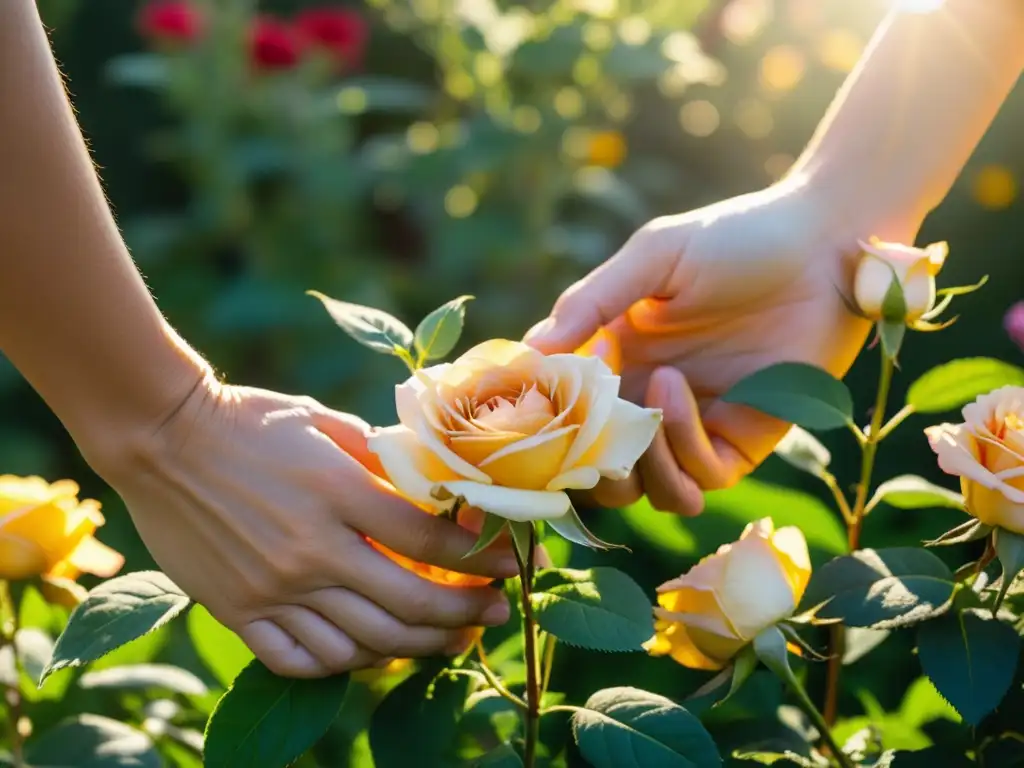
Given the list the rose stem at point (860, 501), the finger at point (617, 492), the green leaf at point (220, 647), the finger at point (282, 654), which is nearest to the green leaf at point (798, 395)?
the rose stem at point (860, 501)

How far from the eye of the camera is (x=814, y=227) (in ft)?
3.39

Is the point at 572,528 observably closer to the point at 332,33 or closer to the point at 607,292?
the point at 607,292

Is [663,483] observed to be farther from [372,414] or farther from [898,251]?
[372,414]

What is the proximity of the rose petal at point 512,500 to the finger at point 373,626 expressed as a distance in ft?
0.54

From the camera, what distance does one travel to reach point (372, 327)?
2.61 ft

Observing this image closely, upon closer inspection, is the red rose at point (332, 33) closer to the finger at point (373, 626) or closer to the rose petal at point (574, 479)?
the finger at point (373, 626)

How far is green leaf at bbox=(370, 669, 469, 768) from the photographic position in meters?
0.74

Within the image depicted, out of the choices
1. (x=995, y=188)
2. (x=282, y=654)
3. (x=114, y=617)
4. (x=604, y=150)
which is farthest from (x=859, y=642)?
(x=604, y=150)

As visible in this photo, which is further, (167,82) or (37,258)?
(167,82)

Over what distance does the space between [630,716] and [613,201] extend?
207 centimetres

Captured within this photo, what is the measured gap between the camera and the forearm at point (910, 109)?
1.06 metres

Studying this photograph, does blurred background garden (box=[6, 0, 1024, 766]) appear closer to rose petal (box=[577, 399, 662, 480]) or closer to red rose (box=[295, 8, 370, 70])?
red rose (box=[295, 8, 370, 70])

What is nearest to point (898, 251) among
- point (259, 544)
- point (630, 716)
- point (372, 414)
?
point (630, 716)

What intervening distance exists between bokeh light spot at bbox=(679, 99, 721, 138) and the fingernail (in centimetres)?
253
